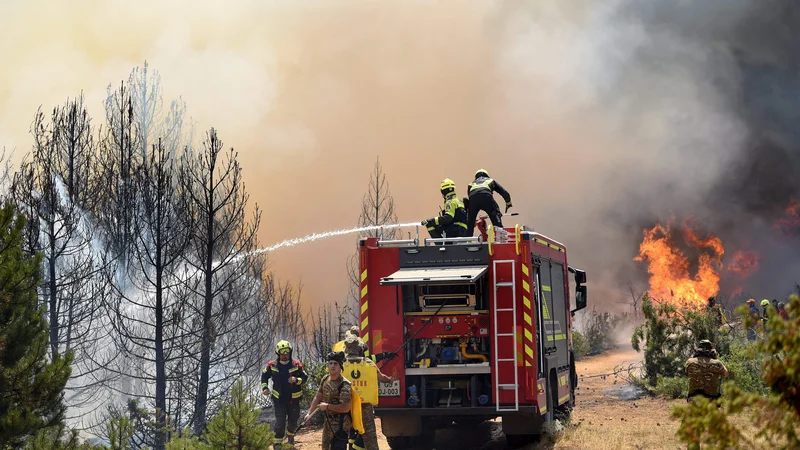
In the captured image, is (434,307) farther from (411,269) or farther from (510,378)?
(510,378)

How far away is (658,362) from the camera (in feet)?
66.1

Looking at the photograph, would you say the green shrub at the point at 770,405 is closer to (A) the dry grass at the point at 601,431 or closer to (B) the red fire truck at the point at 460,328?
(A) the dry grass at the point at 601,431

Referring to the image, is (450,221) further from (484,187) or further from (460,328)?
(460,328)

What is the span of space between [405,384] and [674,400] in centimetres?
876

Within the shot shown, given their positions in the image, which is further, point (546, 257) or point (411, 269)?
point (546, 257)

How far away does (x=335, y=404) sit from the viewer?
27.7 ft

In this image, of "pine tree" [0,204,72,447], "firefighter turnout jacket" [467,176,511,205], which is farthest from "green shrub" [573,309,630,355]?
"pine tree" [0,204,72,447]

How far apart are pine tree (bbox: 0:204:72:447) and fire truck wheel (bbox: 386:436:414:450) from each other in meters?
4.44

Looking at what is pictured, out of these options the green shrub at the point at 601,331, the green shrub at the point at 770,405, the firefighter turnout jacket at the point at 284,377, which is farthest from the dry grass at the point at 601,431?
the green shrub at the point at 601,331

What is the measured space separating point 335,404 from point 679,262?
34.0 meters

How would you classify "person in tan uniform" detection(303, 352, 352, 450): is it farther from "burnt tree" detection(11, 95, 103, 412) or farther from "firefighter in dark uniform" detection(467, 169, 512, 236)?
"burnt tree" detection(11, 95, 103, 412)

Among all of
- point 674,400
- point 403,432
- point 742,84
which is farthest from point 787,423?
point 742,84

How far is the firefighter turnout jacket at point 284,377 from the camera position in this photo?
13.1 meters

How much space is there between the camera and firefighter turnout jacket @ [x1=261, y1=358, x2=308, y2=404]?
43.0ft
